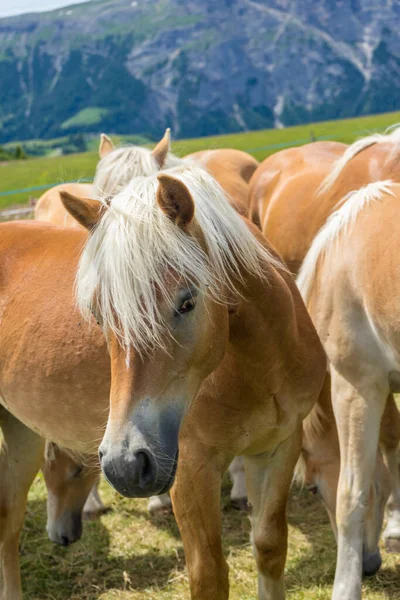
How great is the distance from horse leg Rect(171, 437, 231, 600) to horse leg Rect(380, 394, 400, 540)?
144cm

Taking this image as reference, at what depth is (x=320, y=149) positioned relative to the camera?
5.98 meters

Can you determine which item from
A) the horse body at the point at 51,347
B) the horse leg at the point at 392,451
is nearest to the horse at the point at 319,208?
the horse leg at the point at 392,451

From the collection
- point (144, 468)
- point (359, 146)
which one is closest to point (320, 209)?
point (359, 146)

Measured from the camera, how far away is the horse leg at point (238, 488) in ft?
13.7

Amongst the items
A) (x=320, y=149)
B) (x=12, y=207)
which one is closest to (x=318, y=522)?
(x=320, y=149)

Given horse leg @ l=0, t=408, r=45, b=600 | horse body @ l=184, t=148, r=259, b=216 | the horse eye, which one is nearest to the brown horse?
horse body @ l=184, t=148, r=259, b=216

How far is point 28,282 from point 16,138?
676 ft

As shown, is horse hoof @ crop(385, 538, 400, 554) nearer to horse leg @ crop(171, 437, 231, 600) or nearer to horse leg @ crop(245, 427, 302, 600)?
horse leg @ crop(245, 427, 302, 600)

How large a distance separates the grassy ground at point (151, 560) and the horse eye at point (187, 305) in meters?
1.83

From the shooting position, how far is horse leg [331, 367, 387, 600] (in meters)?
2.89

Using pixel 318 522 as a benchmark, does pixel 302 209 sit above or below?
above

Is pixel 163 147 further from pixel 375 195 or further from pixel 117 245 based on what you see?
pixel 117 245

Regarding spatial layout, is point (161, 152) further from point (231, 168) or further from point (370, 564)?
point (370, 564)

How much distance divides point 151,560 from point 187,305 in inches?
89.7
